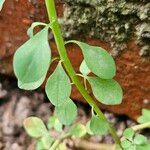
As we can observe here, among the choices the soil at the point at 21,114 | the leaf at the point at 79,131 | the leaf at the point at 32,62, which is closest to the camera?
the leaf at the point at 32,62

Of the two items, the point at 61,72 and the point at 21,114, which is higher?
the point at 61,72

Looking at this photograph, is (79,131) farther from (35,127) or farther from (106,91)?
(106,91)

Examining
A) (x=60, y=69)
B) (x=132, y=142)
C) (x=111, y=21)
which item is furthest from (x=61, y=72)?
(x=132, y=142)

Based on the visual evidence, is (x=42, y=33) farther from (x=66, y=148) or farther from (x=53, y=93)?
(x=66, y=148)

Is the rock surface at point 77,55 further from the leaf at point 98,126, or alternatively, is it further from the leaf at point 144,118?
the leaf at point 98,126

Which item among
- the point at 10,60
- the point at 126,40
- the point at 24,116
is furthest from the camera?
the point at 24,116

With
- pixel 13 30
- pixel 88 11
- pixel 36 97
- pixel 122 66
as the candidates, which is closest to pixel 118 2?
pixel 88 11

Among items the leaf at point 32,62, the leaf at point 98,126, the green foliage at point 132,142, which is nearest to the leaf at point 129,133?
the green foliage at point 132,142
